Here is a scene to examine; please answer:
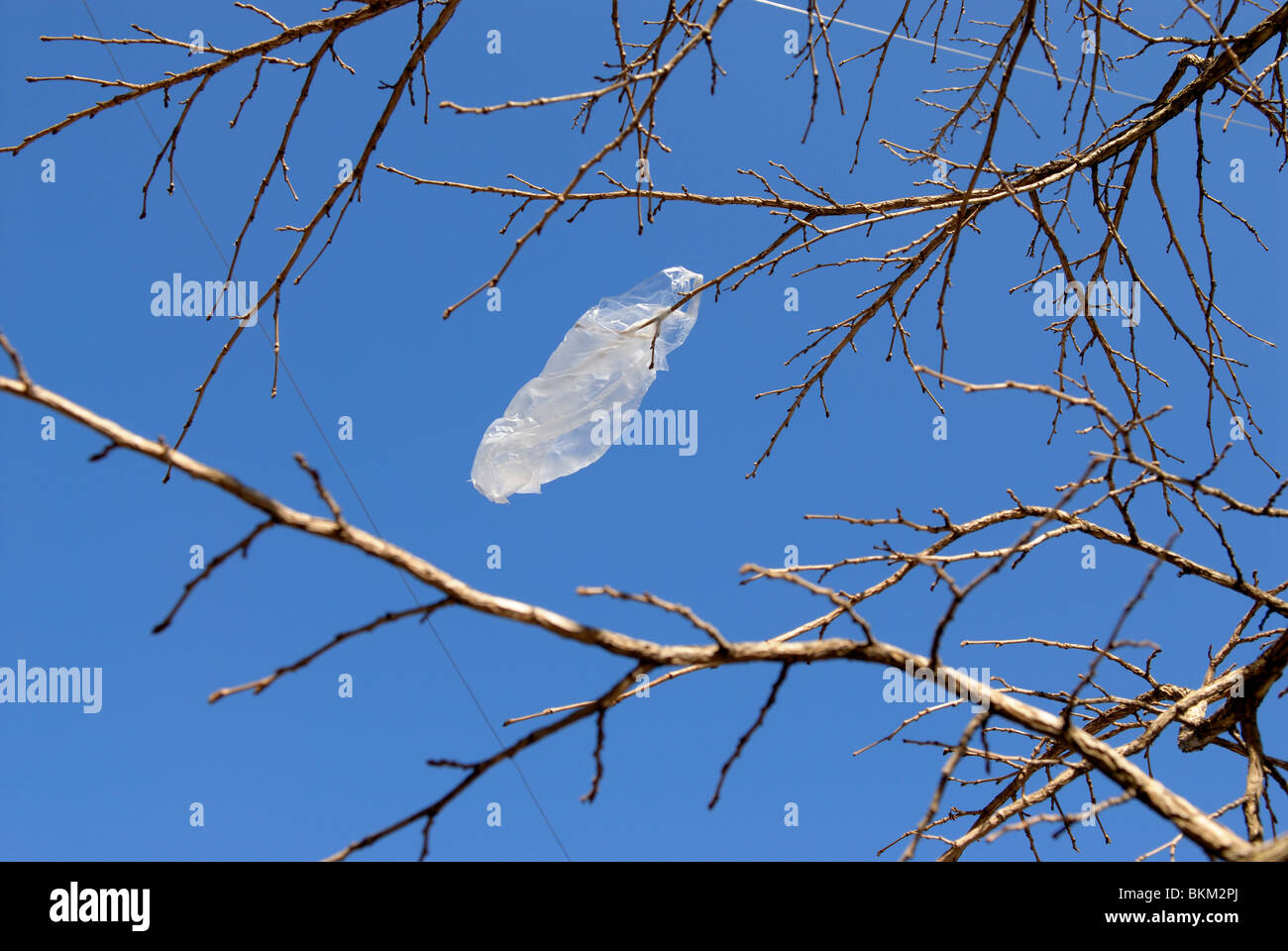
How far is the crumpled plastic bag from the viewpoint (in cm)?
314

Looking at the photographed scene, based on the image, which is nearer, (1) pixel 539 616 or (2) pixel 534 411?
(1) pixel 539 616

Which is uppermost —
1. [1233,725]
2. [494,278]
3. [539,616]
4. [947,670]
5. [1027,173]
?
[1027,173]

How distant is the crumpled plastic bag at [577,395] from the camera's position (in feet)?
10.3

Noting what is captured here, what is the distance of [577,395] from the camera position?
10.5ft

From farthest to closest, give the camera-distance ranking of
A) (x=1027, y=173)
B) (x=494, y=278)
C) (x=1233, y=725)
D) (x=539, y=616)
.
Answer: (x=1027, y=173)
(x=1233, y=725)
(x=494, y=278)
(x=539, y=616)
